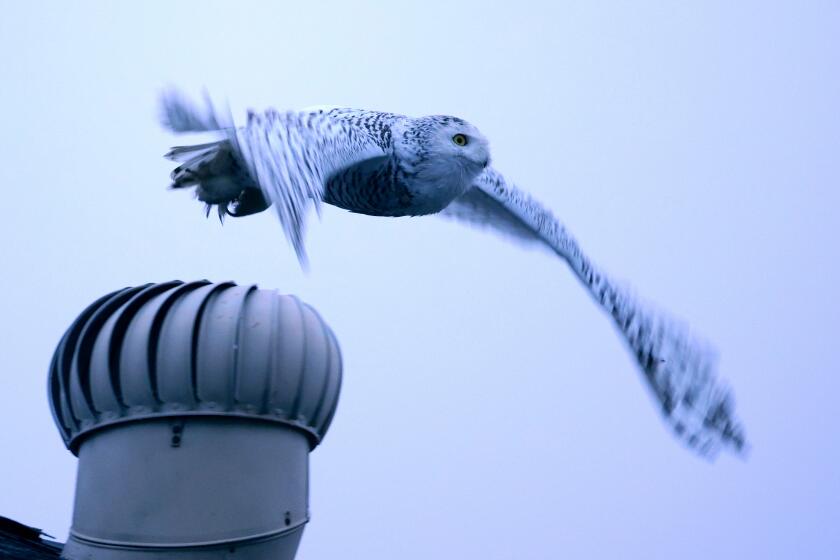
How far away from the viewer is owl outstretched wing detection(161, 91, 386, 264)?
564 cm

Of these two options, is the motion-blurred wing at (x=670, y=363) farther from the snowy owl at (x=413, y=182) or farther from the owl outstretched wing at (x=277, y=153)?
the owl outstretched wing at (x=277, y=153)

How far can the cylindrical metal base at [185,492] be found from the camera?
20.8 ft

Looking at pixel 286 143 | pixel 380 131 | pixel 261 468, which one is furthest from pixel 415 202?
pixel 261 468

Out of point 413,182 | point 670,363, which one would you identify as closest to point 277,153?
point 413,182

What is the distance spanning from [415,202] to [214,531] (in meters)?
2.78

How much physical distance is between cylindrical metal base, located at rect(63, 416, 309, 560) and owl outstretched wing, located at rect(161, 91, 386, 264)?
1709 mm

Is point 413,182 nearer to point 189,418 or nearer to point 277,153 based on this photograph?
point 277,153

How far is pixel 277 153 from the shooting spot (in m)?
5.98

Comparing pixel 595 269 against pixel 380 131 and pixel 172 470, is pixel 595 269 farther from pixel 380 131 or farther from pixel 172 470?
pixel 172 470

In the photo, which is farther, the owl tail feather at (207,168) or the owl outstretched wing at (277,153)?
the owl tail feather at (207,168)

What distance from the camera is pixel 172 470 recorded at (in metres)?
6.46

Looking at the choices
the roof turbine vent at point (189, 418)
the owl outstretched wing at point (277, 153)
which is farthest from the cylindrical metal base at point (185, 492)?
the owl outstretched wing at point (277, 153)

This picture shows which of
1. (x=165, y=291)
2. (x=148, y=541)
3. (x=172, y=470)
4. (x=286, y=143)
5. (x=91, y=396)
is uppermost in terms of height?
(x=286, y=143)

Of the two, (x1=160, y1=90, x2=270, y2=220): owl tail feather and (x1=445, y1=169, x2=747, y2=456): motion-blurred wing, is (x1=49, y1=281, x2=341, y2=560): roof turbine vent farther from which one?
(x1=445, y1=169, x2=747, y2=456): motion-blurred wing
